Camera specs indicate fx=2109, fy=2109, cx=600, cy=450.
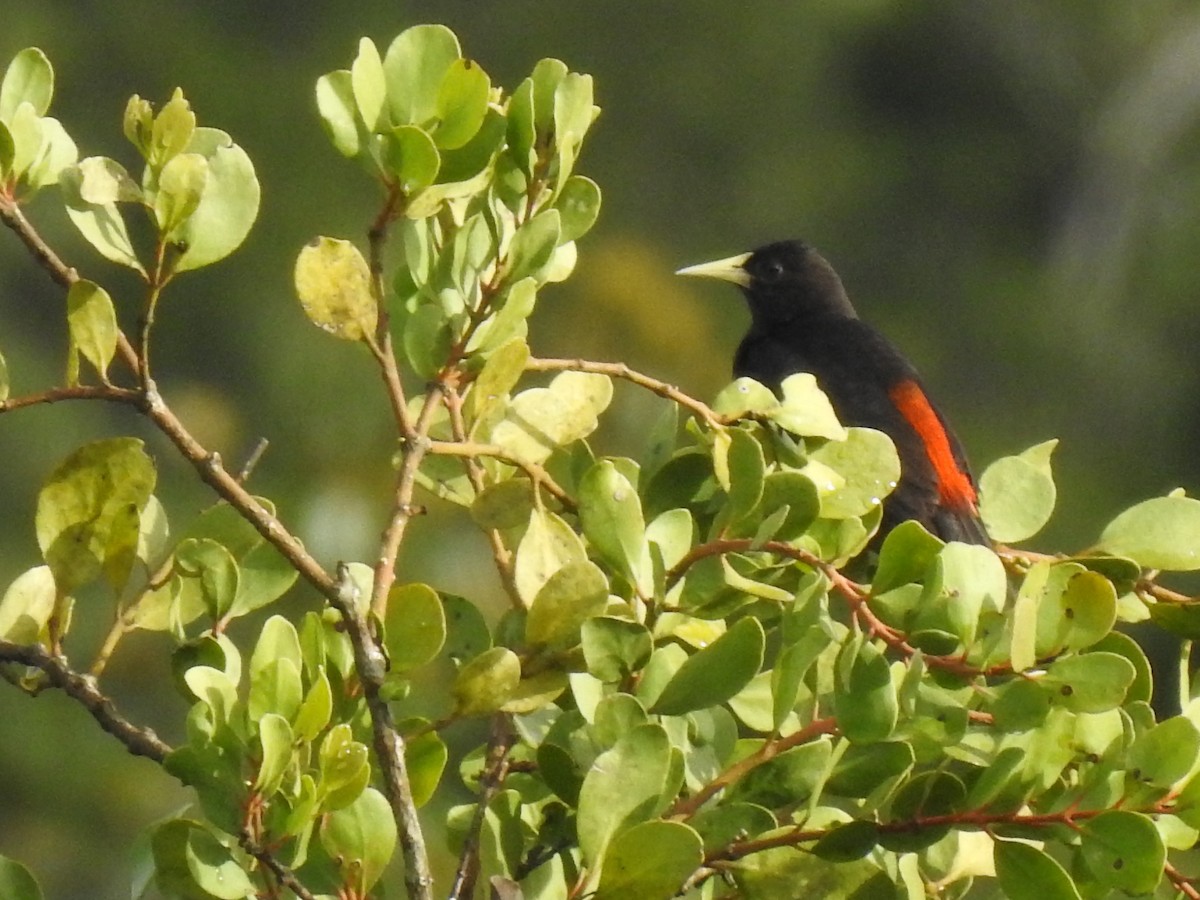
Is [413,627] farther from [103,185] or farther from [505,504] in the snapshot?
[103,185]

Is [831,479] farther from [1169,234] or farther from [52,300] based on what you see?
[1169,234]

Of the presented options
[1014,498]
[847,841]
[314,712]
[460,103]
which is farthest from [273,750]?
[1014,498]

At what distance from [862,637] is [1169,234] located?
1313cm

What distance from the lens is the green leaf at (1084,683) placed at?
135 cm

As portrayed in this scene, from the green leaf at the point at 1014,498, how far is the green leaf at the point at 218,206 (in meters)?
0.68

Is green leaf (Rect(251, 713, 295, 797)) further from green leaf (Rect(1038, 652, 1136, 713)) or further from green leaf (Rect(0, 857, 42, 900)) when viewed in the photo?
green leaf (Rect(1038, 652, 1136, 713))

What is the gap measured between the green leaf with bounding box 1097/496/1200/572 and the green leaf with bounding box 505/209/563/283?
512 mm

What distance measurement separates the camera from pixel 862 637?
1.31 meters

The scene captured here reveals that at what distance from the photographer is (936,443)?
376cm

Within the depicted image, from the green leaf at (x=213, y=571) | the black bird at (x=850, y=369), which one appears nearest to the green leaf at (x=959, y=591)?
the green leaf at (x=213, y=571)

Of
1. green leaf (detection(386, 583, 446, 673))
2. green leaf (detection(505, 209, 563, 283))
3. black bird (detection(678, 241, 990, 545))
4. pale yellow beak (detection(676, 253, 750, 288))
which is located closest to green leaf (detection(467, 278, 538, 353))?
green leaf (detection(505, 209, 563, 283))

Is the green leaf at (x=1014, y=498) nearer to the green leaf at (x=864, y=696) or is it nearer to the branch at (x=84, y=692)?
the green leaf at (x=864, y=696)

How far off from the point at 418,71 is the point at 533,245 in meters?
0.14

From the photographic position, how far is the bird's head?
4.52m
